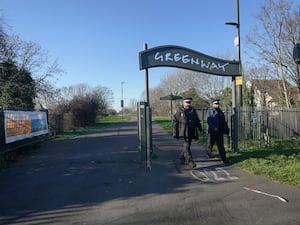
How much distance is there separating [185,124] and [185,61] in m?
2.32

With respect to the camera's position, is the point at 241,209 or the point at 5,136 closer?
the point at 241,209

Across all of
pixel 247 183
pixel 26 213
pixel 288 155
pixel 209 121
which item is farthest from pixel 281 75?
pixel 26 213

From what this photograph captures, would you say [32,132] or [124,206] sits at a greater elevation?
[32,132]

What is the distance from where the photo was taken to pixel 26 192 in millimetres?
5871

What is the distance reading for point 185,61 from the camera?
9.06 metres

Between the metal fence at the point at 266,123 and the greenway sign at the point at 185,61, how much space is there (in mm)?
3068

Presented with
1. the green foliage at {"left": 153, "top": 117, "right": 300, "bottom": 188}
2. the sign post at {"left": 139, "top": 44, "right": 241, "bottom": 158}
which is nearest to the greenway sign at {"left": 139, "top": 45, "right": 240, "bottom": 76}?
the sign post at {"left": 139, "top": 44, "right": 241, "bottom": 158}

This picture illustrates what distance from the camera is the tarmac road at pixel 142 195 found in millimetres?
4355

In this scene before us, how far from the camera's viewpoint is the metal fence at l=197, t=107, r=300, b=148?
12703mm

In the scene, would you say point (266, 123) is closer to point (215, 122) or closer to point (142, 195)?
point (215, 122)

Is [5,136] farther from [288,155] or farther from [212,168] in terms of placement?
[288,155]

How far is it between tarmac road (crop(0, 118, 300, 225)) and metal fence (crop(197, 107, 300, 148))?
4.92m

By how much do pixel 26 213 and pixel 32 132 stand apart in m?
7.83

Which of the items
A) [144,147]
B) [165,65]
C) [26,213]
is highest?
[165,65]
